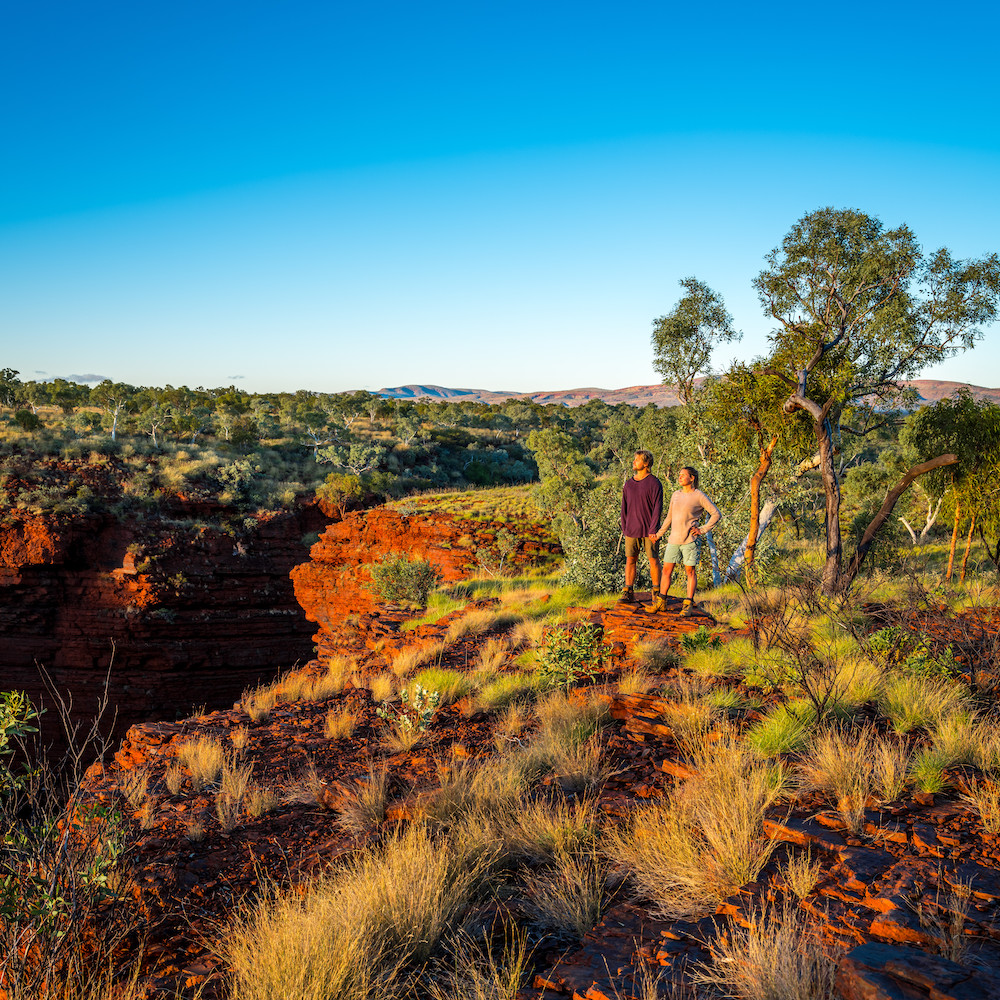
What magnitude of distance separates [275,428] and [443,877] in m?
43.3

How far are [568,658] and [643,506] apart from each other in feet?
8.16

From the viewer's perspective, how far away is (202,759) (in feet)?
17.8

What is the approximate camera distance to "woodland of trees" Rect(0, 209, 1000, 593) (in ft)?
43.4

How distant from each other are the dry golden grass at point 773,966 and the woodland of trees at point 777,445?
6.26 metres

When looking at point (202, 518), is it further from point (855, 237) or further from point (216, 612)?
point (855, 237)

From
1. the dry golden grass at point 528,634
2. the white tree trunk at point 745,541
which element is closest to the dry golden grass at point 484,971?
the dry golden grass at point 528,634

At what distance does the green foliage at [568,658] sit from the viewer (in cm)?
616

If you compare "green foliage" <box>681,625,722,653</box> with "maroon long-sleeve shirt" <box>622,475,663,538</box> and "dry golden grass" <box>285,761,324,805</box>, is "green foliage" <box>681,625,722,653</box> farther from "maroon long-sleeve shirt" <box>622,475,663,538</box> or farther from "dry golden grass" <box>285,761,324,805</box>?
"dry golden grass" <box>285,761,324,805</box>

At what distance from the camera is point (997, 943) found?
2121mm

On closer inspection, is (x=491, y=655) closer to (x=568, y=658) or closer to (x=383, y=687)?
(x=383, y=687)

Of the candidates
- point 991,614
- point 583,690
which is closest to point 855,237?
point 991,614

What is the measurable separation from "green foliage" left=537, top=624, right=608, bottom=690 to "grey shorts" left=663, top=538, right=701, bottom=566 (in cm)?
172

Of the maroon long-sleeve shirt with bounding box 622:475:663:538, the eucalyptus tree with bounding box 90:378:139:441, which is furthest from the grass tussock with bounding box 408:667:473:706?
the eucalyptus tree with bounding box 90:378:139:441

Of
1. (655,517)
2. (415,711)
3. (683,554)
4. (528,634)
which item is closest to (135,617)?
(528,634)
